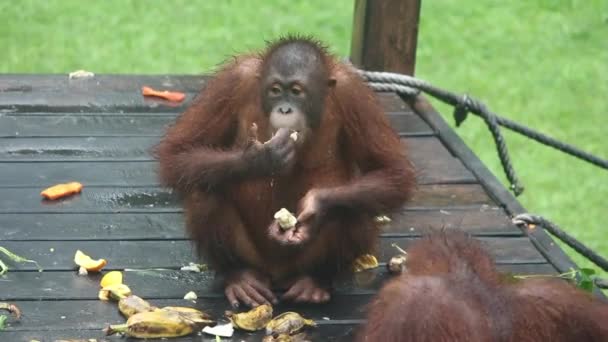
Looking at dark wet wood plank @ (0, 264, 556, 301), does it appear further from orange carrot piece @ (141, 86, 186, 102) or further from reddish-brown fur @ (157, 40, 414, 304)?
orange carrot piece @ (141, 86, 186, 102)

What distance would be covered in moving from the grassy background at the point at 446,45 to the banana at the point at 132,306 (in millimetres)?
4886

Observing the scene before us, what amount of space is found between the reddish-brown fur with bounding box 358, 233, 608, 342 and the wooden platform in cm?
73

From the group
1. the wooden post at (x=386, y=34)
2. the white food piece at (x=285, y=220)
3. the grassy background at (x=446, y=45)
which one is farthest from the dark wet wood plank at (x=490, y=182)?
the grassy background at (x=446, y=45)

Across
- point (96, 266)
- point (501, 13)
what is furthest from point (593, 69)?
point (96, 266)

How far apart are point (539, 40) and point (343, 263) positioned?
21.8ft

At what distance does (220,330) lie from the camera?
4.50m

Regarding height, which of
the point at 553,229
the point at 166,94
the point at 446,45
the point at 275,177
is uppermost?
the point at 275,177

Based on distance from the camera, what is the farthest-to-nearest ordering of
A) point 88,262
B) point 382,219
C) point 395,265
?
1. point 382,219
2. point 395,265
3. point 88,262

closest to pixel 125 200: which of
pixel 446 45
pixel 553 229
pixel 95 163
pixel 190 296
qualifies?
pixel 95 163

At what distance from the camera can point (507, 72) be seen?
34.2 ft

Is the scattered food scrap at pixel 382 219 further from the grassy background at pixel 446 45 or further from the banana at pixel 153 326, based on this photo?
the grassy background at pixel 446 45

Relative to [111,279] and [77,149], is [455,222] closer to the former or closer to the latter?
[111,279]

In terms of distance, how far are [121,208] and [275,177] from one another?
94 centimetres

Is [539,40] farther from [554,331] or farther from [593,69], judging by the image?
[554,331]
